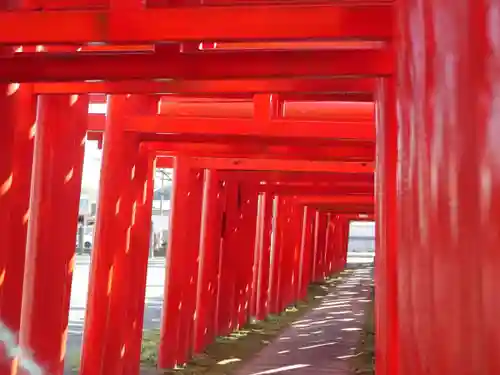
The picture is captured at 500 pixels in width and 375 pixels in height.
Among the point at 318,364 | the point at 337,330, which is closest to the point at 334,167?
the point at 318,364

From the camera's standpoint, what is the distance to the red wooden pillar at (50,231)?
266 inches

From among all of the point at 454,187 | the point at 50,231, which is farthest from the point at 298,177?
the point at 454,187

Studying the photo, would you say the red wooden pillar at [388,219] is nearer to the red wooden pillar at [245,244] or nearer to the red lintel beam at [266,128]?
the red lintel beam at [266,128]

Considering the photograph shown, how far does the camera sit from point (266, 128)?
26.6 ft

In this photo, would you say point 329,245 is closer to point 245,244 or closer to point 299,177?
point 245,244

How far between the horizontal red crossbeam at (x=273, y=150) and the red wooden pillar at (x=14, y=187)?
295 centimetres

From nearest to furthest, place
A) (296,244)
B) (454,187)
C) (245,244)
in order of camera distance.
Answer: (454,187)
(245,244)
(296,244)

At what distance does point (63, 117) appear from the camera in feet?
23.0

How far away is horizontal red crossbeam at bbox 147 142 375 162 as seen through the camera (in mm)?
9531

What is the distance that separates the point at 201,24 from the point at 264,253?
14.5 meters

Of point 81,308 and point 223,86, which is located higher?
point 223,86

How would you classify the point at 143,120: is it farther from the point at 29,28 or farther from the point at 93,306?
the point at 29,28

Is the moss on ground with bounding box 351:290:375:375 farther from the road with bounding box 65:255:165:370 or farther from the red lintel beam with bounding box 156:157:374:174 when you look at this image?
the road with bounding box 65:255:165:370

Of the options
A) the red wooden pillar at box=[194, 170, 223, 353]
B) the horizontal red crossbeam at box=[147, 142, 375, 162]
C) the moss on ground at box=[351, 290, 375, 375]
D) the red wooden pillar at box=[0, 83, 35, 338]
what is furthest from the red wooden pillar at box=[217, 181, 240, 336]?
the red wooden pillar at box=[0, 83, 35, 338]
